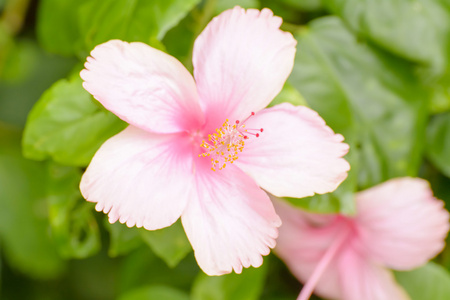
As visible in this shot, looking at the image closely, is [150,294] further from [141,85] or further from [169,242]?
[141,85]

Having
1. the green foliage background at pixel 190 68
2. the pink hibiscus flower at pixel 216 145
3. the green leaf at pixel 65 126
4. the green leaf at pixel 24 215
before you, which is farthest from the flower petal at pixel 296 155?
the green leaf at pixel 24 215

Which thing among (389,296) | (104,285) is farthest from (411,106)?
(104,285)

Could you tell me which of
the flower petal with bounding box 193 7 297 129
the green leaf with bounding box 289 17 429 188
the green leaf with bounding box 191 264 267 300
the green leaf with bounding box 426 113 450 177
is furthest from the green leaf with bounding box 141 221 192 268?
the green leaf with bounding box 426 113 450 177

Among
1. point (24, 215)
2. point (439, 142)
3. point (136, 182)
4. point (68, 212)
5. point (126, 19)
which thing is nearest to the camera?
point (136, 182)

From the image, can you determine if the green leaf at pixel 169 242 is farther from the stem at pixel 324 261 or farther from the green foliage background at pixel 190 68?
the stem at pixel 324 261

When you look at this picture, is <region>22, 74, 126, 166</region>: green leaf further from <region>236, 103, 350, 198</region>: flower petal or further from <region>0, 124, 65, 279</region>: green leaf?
<region>0, 124, 65, 279</region>: green leaf

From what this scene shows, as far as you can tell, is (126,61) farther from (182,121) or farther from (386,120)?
(386,120)

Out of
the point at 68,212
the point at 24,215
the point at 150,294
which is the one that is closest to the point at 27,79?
the point at 24,215
